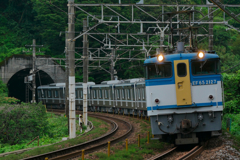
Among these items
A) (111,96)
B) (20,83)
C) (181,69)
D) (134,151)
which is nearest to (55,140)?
(134,151)

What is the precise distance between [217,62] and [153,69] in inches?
89.6

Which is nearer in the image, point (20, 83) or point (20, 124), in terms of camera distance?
point (20, 124)

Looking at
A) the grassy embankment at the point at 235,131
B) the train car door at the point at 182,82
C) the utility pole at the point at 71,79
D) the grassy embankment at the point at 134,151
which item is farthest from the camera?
the utility pole at the point at 71,79

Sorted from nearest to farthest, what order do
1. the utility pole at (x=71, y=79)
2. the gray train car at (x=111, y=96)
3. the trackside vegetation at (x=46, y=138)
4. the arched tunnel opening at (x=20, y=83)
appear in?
the trackside vegetation at (x=46, y=138) < the utility pole at (x=71, y=79) < the gray train car at (x=111, y=96) < the arched tunnel opening at (x=20, y=83)

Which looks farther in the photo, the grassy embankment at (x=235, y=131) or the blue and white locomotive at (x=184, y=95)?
the grassy embankment at (x=235, y=131)

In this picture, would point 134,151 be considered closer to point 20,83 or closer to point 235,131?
point 235,131

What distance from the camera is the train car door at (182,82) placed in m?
12.5

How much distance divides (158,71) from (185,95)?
129cm

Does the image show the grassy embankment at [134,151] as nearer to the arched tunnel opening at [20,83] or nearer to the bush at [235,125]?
Answer: the bush at [235,125]

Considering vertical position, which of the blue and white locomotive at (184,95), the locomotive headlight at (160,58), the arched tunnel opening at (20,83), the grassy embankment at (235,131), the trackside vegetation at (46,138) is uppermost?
the arched tunnel opening at (20,83)

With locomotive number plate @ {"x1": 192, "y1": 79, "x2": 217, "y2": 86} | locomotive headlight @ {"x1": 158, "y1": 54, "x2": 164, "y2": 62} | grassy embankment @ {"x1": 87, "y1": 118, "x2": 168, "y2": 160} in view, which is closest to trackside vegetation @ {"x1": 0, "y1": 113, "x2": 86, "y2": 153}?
grassy embankment @ {"x1": 87, "y1": 118, "x2": 168, "y2": 160}

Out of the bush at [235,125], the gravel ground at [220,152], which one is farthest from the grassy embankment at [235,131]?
the gravel ground at [220,152]

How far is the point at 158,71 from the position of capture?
12.9m

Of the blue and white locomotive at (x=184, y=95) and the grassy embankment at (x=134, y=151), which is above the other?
the blue and white locomotive at (x=184, y=95)
